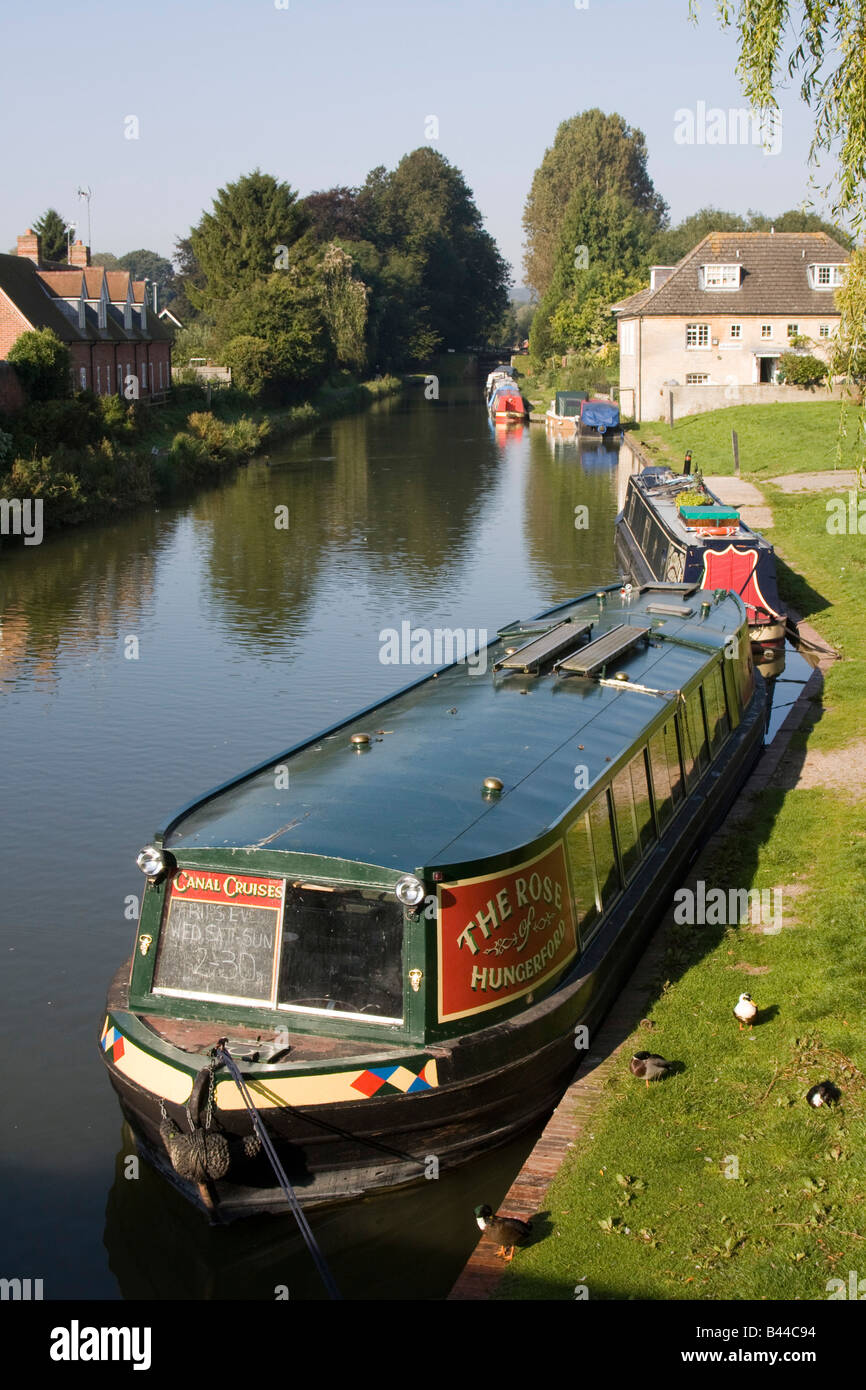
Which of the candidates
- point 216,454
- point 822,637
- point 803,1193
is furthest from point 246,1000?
point 216,454

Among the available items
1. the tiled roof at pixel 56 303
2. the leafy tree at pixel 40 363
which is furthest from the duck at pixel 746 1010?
the tiled roof at pixel 56 303

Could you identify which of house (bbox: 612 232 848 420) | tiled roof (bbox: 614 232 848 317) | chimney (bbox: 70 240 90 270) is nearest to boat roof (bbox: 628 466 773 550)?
house (bbox: 612 232 848 420)

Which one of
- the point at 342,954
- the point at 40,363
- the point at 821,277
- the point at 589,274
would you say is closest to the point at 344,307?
the point at 589,274

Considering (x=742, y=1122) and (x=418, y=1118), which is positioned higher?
(x=418, y=1118)

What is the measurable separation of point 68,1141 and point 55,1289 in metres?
1.62

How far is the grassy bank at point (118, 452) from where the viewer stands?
3544cm

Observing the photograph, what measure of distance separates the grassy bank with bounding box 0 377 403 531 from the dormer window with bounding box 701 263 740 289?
19608 mm

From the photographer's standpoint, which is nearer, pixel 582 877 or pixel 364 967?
pixel 364 967

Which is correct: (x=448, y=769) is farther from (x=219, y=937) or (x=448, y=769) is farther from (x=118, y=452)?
(x=118, y=452)

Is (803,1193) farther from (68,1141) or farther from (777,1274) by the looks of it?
(68,1141)

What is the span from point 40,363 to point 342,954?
111 feet

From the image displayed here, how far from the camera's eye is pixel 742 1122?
338 inches

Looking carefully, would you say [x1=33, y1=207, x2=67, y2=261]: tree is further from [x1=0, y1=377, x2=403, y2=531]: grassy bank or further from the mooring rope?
the mooring rope

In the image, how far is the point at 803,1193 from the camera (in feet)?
25.3
